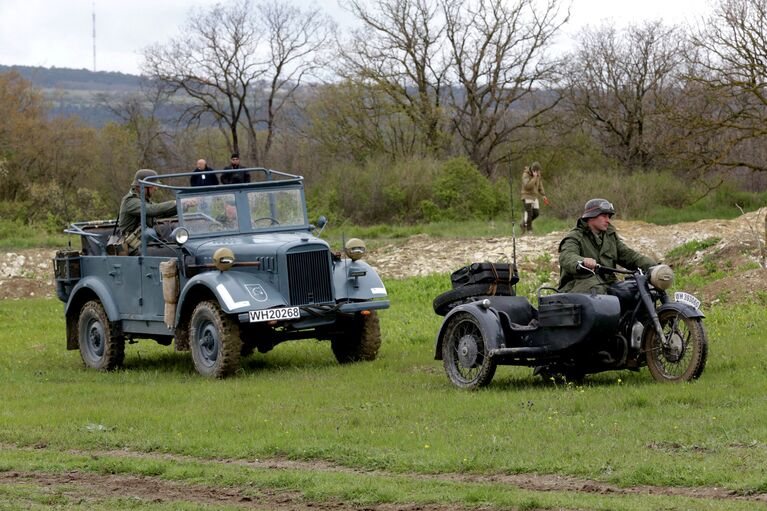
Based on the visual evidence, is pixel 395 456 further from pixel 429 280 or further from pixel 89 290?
pixel 429 280

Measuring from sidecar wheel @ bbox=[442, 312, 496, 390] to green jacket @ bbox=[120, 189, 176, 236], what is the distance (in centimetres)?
506

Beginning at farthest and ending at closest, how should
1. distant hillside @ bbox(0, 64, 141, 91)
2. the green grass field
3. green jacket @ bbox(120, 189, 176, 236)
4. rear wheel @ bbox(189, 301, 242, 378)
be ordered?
distant hillside @ bbox(0, 64, 141, 91), green jacket @ bbox(120, 189, 176, 236), rear wheel @ bbox(189, 301, 242, 378), the green grass field

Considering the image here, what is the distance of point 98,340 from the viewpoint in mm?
17750

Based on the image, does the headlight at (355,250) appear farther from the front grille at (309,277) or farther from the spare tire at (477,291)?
the spare tire at (477,291)

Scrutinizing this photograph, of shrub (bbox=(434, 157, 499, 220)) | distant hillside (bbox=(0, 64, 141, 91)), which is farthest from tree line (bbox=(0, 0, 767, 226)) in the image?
distant hillside (bbox=(0, 64, 141, 91))

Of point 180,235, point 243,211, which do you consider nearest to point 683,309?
point 180,235

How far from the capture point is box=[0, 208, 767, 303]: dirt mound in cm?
2509

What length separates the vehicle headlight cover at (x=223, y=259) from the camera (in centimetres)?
1541

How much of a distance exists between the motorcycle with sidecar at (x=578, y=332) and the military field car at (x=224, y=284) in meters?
2.59

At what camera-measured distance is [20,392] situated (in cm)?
1486

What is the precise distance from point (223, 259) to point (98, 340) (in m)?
3.24

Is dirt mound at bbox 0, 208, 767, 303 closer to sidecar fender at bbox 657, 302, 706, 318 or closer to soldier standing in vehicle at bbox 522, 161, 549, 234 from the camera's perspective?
soldier standing in vehicle at bbox 522, 161, 549, 234

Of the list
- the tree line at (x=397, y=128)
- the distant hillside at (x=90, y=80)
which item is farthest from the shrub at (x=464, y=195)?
the distant hillside at (x=90, y=80)

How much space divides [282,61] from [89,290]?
38.9m
